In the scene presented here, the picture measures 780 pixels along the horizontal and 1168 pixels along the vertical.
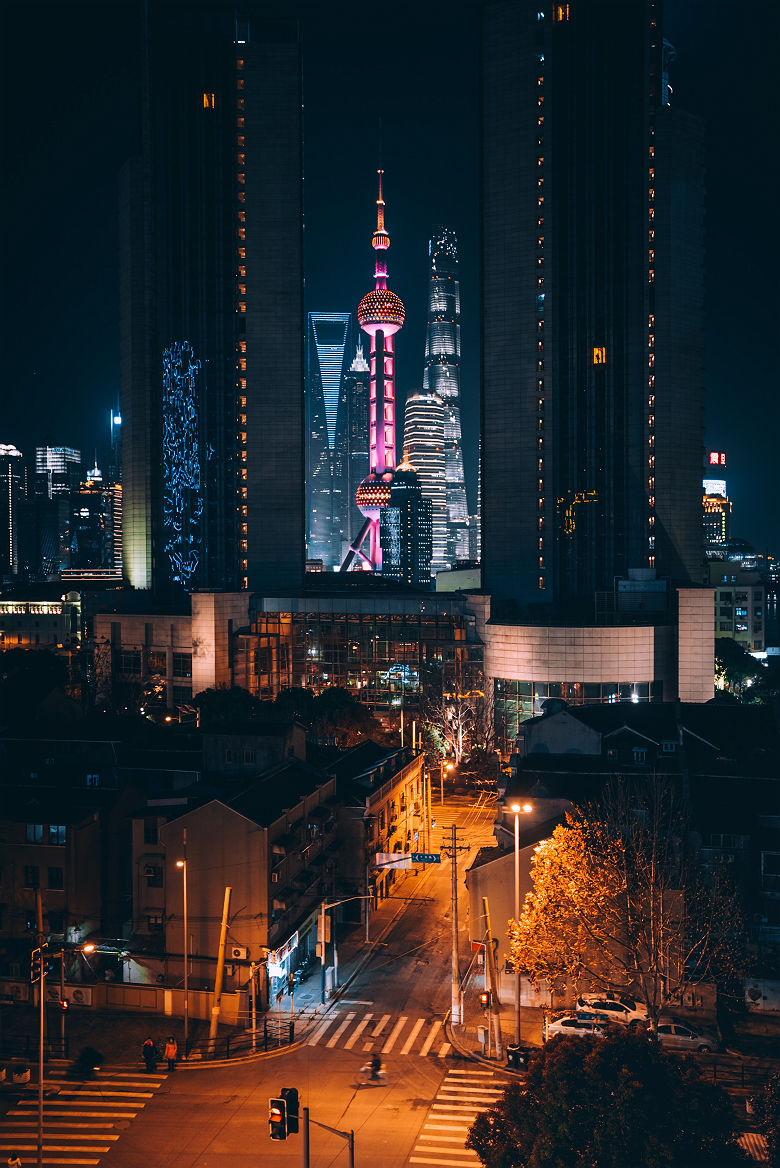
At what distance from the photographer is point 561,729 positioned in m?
59.4

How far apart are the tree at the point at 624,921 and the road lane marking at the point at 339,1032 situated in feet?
26.2

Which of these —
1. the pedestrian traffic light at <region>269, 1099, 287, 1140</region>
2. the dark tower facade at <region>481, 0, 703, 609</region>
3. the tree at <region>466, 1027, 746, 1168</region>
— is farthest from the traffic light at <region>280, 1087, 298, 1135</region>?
the dark tower facade at <region>481, 0, 703, 609</region>

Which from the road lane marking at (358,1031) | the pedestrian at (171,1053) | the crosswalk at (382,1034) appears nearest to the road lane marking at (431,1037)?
the crosswalk at (382,1034)

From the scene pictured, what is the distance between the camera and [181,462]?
152625mm

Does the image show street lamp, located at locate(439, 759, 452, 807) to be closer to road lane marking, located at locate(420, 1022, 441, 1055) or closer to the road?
the road

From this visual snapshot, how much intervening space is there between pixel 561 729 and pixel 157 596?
358ft

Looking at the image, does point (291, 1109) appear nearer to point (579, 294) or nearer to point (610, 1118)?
point (610, 1118)

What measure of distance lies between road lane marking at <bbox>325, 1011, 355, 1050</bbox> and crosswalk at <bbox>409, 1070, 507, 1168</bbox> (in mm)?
5328

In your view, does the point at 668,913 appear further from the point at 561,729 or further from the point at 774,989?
the point at 561,729

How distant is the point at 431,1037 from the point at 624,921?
945 centimetres

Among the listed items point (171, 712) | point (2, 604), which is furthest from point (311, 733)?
point (2, 604)

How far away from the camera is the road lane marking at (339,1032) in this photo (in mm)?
38531

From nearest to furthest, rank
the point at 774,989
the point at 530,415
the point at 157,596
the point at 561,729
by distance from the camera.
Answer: the point at 774,989 < the point at 561,729 < the point at 530,415 < the point at 157,596

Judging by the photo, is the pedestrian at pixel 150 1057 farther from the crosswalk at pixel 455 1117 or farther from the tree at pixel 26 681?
the tree at pixel 26 681
